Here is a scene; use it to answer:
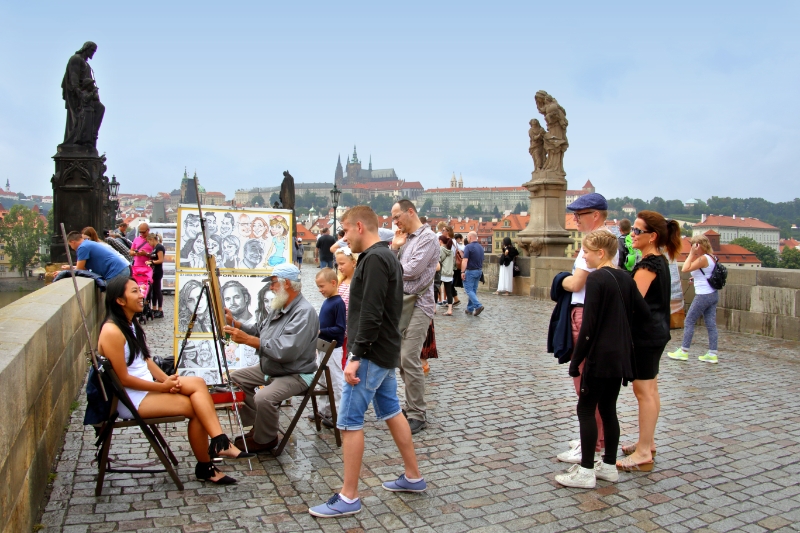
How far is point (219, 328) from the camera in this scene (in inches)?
193

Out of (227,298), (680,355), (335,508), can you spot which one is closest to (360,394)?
(335,508)

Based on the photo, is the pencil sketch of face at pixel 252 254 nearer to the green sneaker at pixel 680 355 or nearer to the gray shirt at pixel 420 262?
the gray shirt at pixel 420 262

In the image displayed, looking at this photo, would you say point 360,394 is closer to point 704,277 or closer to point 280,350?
point 280,350

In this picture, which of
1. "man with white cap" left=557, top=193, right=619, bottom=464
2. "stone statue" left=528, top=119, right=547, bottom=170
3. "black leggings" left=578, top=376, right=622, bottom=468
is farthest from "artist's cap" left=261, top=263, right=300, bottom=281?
"stone statue" left=528, top=119, right=547, bottom=170

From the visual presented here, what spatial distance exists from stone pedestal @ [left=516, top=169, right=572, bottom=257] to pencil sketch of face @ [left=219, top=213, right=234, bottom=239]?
1122cm

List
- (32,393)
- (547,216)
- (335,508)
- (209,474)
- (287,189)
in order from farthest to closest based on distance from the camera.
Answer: (287,189) → (547,216) → (209,474) → (335,508) → (32,393)

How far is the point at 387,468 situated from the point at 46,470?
2.05m

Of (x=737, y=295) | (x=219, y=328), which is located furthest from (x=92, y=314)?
(x=737, y=295)

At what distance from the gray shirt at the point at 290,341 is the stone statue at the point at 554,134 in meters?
12.5

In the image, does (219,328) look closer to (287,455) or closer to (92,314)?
(287,455)

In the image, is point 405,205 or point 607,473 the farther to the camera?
point 405,205

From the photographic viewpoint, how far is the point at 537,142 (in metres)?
17.0

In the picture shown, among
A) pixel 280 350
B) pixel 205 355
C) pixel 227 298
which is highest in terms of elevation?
pixel 227 298

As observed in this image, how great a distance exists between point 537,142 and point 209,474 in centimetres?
1405
